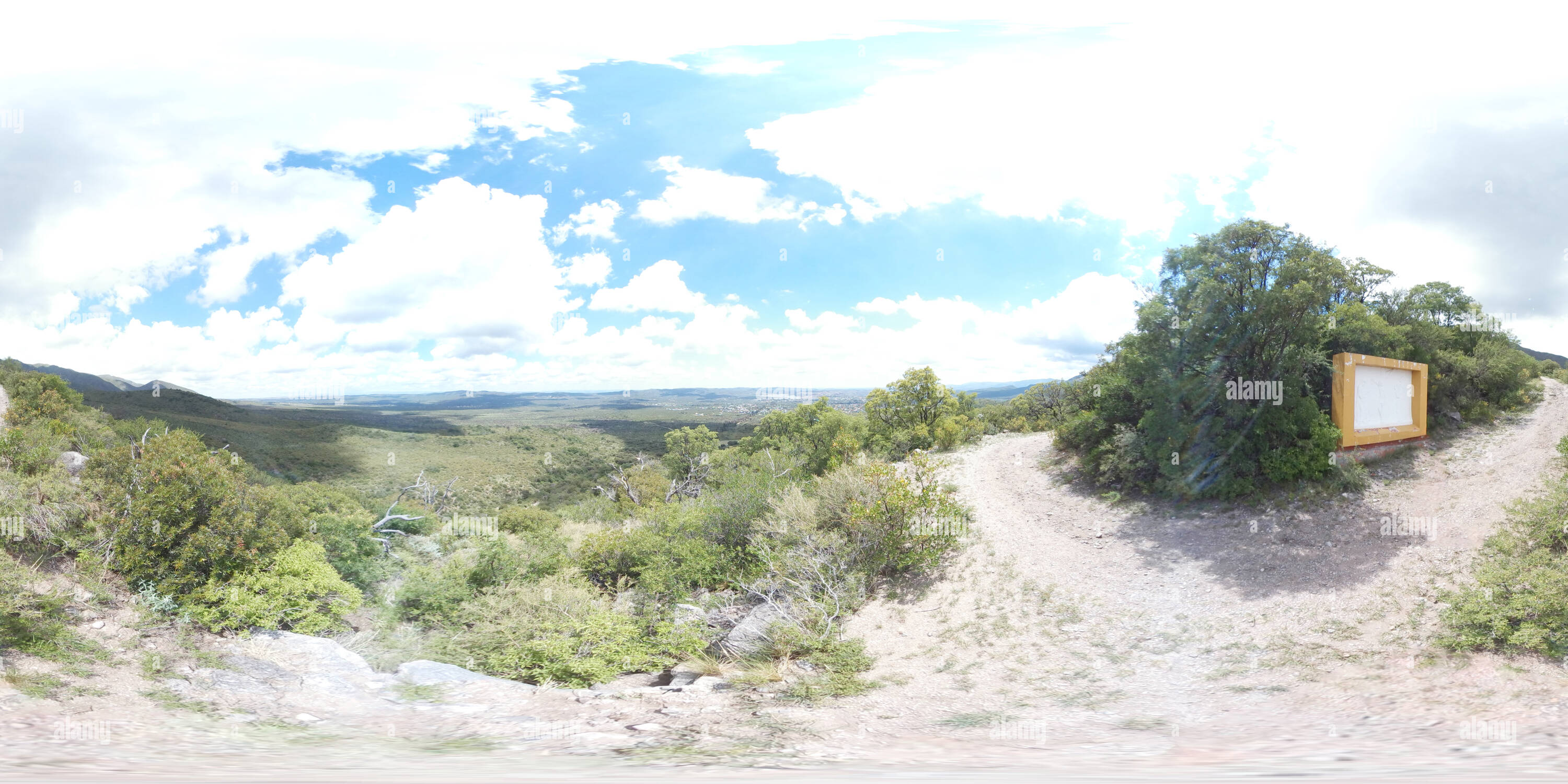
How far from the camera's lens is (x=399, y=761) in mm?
5270

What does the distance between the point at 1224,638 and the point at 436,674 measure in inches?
430

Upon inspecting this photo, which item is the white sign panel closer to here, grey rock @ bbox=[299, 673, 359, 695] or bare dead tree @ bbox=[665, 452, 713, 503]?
bare dead tree @ bbox=[665, 452, 713, 503]

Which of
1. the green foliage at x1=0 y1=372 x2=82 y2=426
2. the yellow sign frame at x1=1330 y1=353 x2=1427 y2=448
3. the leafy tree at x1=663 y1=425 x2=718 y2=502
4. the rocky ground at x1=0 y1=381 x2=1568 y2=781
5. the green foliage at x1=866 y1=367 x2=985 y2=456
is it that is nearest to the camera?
the rocky ground at x1=0 y1=381 x2=1568 y2=781

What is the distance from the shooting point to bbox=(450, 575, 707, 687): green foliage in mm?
9508

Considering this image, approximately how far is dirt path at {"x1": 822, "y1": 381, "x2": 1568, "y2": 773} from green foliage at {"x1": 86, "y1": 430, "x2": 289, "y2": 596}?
1021cm

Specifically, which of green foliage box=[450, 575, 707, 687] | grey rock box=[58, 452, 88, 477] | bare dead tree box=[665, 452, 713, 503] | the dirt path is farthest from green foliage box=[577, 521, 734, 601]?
bare dead tree box=[665, 452, 713, 503]

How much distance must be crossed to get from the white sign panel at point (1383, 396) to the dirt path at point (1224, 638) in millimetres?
1031

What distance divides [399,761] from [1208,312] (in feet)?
46.8

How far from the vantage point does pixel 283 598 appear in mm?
9898

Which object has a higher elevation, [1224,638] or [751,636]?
[1224,638]

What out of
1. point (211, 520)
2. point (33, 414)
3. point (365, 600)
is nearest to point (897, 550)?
point (365, 600)

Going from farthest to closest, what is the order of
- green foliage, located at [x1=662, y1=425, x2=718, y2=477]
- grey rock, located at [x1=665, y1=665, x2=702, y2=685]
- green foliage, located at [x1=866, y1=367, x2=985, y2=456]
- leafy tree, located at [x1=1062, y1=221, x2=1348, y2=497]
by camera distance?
green foliage, located at [x1=662, y1=425, x2=718, y2=477] → green foliage, located at [x1=866, y1=367, x2=985, y2=456] → leafy tree, located at [x1=1062, y1=221, x2=1348, y2=497] → grey rock, located at [x1=665, y1=665, x2=702, y2=685]

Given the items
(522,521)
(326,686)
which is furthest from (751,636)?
(522,521)

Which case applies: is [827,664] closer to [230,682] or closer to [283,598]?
[230,682]
